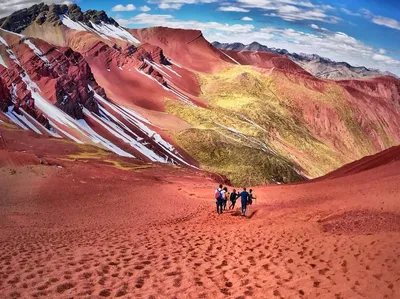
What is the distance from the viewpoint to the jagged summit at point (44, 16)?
13688 centimetres

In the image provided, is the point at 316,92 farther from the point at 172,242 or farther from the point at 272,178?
the point at 172,242

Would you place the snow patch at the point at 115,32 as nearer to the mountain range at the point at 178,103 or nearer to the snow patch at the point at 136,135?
the mountain range at the point at 178,103

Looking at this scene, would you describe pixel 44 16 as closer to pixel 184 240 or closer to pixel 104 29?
pixel 104 29

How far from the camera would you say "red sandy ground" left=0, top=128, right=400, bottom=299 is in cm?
986

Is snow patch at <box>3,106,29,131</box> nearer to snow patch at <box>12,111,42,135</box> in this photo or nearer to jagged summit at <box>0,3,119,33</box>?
snow patch at <box>12,111,42,135</box>

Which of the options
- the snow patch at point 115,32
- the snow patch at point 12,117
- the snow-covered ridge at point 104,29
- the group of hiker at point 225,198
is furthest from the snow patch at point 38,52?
the snow patch at point 115,32

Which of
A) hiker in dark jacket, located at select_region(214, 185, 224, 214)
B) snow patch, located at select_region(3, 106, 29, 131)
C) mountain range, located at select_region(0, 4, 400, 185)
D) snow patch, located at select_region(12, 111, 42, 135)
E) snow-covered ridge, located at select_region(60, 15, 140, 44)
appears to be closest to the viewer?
hiker in dark jacket, located at select_region(214, 185, 224, 214)

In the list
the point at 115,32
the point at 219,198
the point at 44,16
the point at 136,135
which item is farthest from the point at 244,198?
the point at 115,32

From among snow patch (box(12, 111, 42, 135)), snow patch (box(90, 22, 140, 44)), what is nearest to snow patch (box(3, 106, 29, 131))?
snow patch (box(12, 111, 42, 135))

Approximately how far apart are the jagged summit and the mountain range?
1.47 ft

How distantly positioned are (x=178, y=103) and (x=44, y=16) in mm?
71798

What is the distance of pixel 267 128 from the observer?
101 metres

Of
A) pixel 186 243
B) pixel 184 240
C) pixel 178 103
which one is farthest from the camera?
pixel 178 103

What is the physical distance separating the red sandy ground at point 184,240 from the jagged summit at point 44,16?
123893 mm
